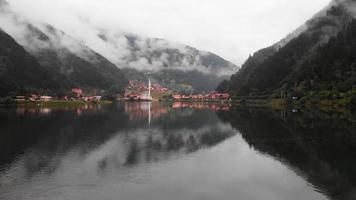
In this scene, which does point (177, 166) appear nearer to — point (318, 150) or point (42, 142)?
point (318, 150)

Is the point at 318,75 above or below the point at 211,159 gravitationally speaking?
above

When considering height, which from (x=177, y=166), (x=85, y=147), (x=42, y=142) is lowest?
(x=177, y=166)

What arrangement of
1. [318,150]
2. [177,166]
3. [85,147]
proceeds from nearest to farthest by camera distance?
[177,166], [318,150], [85,147]

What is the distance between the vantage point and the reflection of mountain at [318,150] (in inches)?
1179

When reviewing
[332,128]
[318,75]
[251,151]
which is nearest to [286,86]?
[318,75]

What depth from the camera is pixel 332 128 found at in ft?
220

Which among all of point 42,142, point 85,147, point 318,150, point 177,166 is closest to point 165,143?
point 85,147

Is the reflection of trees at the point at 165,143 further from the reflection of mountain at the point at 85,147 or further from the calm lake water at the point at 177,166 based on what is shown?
the calm lake water at the point at 177,166

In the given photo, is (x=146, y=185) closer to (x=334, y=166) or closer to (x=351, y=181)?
(x=351, y=181)

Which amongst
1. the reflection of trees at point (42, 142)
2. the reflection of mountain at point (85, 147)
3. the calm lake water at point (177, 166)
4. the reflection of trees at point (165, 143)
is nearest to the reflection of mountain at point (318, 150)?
the calm lake water at point (177, 166)

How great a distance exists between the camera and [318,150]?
4528 cm

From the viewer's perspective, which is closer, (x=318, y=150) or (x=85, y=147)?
(x=318, y=150)

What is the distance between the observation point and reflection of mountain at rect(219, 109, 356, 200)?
29.9 m

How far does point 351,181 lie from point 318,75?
5910 inches
